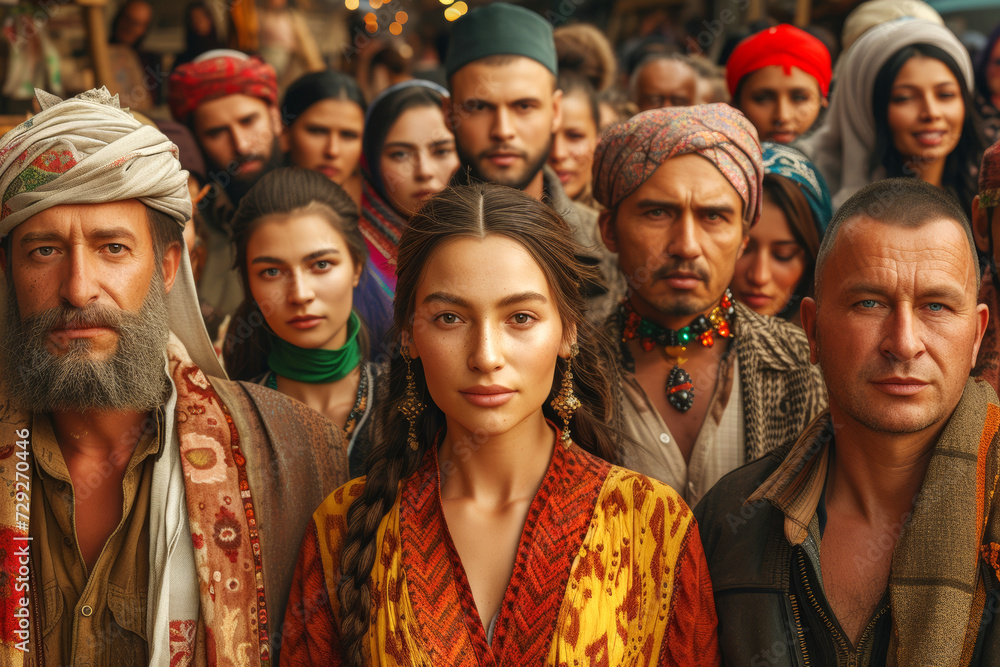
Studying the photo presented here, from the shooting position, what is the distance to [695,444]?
3.07m

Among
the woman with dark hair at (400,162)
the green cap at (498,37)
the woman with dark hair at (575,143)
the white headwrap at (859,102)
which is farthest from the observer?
the woman with dark hair at (575,143)

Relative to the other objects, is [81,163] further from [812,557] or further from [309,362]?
[812,557]

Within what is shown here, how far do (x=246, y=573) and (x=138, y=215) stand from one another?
3.60 feet

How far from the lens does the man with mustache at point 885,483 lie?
2104 mm

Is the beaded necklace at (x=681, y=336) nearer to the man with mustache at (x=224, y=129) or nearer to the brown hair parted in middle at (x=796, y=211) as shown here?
the brown hair parted in middle at (x=796, y=211)

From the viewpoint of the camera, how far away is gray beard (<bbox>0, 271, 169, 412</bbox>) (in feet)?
8.19

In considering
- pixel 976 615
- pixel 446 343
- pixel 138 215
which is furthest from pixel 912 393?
pixel 138 215

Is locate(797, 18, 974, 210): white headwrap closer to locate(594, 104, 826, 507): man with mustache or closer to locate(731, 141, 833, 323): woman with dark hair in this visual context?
locate(731, 141, 833, 323): woman with dark hair

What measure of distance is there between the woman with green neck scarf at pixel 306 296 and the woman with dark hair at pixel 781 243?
1.66m

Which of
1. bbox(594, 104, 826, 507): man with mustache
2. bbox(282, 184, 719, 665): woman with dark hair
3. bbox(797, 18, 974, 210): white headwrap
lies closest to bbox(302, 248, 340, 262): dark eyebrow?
bbox(282, 184, 719, 665): woman with dark hair

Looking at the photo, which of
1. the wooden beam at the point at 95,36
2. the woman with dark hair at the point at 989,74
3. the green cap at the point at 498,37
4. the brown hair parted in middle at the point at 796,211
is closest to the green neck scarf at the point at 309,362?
the green cap at the point at 498,37

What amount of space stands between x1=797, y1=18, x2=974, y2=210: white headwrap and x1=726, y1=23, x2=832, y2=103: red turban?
0.14m

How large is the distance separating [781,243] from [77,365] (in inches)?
108

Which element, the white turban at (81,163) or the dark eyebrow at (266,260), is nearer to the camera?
the white turban at (81,163)
